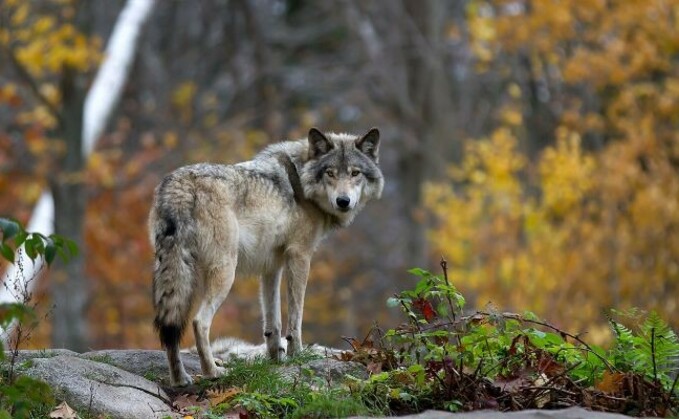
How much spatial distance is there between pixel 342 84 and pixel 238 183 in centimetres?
2229

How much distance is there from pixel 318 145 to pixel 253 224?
1.27 meters

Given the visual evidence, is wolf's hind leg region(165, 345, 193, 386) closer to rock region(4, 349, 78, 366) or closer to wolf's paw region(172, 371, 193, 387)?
wolf's paw region(172, 371, 193, 387)

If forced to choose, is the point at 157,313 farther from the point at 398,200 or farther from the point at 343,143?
the point at 398,200

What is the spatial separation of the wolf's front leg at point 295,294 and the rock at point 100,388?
4.80 ft

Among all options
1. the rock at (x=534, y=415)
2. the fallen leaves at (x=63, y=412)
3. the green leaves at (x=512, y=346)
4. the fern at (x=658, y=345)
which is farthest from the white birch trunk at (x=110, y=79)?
the fern at (x=658, y=345)

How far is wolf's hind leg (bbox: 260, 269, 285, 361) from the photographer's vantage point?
351 inches

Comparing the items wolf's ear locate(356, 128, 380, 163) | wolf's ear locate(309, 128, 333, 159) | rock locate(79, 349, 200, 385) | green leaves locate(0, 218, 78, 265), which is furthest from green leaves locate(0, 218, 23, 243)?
wolf's ear locate(356, 128, 380, 163)

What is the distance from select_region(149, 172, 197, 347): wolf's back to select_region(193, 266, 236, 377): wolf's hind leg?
0.13m

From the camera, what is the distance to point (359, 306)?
1423 inches

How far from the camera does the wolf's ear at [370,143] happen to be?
32.1 ft

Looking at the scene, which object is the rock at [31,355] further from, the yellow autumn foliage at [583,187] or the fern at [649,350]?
the yellow autumn foliage at [583,187]

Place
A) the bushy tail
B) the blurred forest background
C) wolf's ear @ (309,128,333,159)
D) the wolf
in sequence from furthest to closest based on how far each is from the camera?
the blurred forest background < wolf's ear @ (309,128,333,159) < the wolf < the bushy tail

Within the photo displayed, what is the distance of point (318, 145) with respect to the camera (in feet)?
31.3

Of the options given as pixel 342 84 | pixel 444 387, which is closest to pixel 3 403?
pixel 444 387
